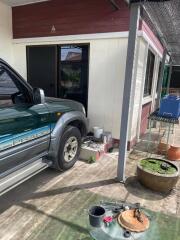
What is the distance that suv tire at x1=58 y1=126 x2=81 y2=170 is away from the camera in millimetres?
3514

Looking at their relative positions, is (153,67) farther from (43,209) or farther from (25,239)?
(25,239)

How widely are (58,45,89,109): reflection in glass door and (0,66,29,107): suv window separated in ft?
7.91

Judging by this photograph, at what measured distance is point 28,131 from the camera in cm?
271

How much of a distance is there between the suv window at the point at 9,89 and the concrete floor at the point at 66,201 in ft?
4.33

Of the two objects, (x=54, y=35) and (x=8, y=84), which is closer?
(x=8, y=84)

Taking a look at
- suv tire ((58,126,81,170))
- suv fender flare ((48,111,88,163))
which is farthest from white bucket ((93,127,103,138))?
suv fender flare ((48,111,88,163))

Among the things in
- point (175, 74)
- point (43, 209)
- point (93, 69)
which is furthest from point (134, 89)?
point (175, 74)

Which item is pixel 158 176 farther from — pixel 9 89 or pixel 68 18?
pixel 68 18

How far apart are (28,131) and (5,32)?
403 centimetres

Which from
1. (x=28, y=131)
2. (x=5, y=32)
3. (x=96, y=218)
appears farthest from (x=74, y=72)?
(x=96, y=218)

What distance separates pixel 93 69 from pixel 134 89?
40.6 inches

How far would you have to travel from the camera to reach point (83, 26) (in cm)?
482

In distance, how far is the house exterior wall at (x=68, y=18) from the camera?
4477 millimetres

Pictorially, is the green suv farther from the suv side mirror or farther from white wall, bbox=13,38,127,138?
white wall, bbox=13,38,127,138
